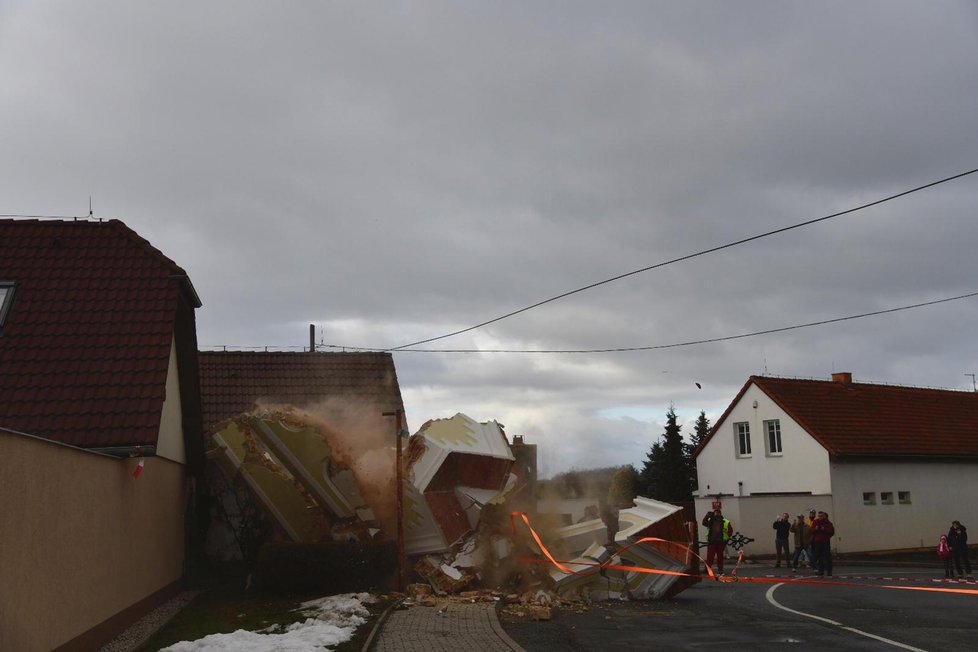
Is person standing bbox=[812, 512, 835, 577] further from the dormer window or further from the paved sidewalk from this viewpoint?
the dormer window

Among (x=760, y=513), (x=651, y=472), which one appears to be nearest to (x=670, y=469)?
(x=651, y=472)

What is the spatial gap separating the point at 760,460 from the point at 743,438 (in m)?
1.41

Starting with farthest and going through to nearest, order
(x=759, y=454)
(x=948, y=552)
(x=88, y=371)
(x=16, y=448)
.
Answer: (x=759, y=454) → (x=948, y=552) → (x=88, y=371) → (x=16, y=448)

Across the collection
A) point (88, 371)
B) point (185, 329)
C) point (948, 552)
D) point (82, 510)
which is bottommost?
point (948, 552)

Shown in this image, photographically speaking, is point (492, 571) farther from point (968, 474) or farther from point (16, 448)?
point (968, 474)

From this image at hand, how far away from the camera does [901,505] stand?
32.8 m

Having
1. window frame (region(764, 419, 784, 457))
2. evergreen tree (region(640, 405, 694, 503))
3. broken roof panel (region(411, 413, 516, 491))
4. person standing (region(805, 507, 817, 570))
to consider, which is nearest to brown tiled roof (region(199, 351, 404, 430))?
broken roof panel (region(411, 413, 516, 491))

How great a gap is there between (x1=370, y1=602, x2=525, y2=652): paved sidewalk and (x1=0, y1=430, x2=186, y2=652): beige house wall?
323 centimetres

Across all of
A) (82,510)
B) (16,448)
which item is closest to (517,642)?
(82,510)

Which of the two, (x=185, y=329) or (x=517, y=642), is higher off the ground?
(x=185, y=329)

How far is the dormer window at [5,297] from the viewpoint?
45.6 ft

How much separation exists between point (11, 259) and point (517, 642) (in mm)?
10826

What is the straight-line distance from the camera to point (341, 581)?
1484 cm

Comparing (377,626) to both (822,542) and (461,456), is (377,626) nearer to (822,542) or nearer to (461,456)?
(461,456)
